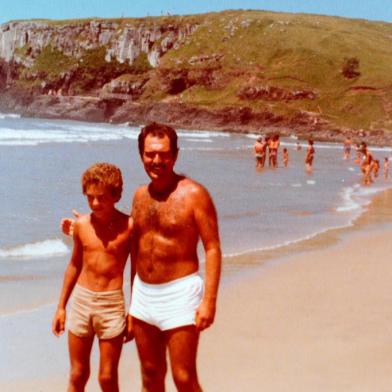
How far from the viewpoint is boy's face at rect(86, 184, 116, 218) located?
4.33 meters

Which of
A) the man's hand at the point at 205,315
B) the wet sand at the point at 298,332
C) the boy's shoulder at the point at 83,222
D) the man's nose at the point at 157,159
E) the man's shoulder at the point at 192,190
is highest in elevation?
the man's nose at the point at 157,159

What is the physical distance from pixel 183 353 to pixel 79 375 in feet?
2.17

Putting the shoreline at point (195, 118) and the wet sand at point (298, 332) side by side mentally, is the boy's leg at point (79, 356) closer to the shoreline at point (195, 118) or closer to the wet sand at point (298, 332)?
the wet sand at point (298, 332)

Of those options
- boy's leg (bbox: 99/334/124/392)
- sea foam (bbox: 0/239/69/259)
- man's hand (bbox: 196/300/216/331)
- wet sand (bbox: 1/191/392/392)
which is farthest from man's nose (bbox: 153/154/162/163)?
sea foam (bbox: 0/239/69/259)

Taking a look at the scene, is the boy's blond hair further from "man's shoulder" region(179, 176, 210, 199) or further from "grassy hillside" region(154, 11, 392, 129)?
"grassy hillside" region(154, 11, 392, 129)

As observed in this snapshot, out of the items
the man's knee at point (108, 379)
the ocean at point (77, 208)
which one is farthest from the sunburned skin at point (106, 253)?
the ocean at point (77, 208)

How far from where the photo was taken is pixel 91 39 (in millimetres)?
144250

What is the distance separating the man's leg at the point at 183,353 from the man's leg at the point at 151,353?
0.11m

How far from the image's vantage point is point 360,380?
5520 millimetres

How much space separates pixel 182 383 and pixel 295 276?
17.2 ft

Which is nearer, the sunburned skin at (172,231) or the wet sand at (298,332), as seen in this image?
the sunburned skin at (172,231)

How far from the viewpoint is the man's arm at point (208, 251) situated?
13.4ft

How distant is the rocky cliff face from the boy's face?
125m

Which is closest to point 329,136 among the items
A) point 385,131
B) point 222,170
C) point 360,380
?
point 385,131
